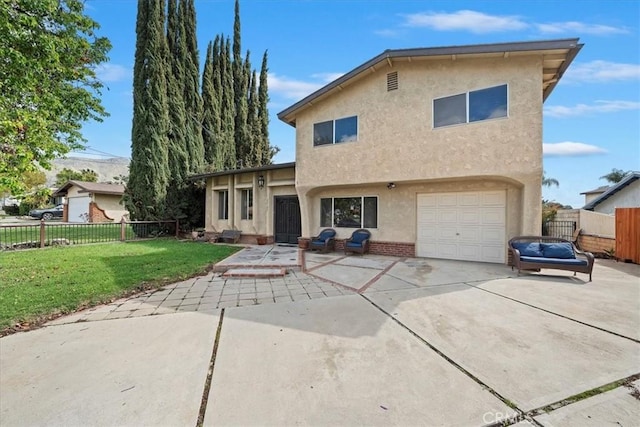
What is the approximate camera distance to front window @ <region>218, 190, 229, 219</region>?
15.2 metres

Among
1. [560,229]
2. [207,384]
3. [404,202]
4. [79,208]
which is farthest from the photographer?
[79,208]

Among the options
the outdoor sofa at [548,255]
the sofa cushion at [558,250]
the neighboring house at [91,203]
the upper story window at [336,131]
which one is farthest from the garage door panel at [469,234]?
the neighboring house at [91,203]

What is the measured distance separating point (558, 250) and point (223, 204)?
1466 cm

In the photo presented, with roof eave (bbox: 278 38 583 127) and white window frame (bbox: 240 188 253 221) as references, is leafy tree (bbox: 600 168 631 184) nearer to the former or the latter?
roof eave (bbox: 278 38 583 127)

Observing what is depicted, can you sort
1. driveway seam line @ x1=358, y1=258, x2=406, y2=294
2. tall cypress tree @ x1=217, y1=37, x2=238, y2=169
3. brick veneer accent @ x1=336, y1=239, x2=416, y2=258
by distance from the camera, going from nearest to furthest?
driveway seam line @ x1=358, y1=258, x2=406, y2=294
brick veneer accent @ x1=336, y1=239, x2=416, y2=258
tall cypress tree @ x1=217, y1=37, x2=238, y2=169

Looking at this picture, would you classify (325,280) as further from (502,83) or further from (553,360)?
(502,83)

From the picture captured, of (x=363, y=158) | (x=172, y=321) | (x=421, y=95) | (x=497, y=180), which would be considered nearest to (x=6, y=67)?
(x=172, y=321)

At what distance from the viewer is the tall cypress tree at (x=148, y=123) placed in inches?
599

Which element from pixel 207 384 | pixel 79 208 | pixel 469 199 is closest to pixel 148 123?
pixel 207 384

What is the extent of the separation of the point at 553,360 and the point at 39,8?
515 inches

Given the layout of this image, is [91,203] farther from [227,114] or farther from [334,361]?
[334,361]

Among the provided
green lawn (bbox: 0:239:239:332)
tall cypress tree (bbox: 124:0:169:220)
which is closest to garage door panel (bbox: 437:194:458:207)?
green lawn (bbox: 0:239:239:332)

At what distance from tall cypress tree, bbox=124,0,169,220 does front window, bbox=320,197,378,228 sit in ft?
33.2

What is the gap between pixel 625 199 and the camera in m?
16.5
